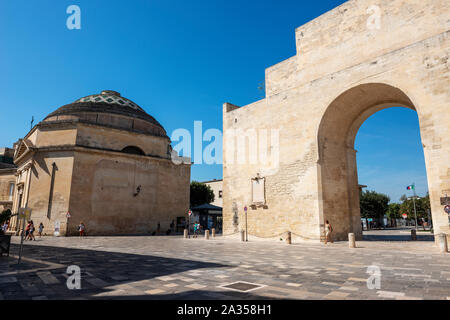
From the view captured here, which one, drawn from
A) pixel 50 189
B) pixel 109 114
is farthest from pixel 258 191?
pixel 109 114

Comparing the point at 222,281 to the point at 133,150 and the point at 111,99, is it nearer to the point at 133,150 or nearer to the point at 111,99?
the point at 133,150

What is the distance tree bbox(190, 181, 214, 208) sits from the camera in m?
43.7

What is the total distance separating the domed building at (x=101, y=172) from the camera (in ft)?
74.5

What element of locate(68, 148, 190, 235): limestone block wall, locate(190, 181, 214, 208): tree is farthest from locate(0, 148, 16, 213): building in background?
locate(190, 181, 214, 208): tree

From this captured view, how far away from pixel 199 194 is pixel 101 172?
69.7 feet

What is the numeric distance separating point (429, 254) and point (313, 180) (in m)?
6.64

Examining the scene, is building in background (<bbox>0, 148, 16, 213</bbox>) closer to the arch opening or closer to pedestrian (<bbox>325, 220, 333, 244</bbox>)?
the arch opening

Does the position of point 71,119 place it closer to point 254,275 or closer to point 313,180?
point 313,180

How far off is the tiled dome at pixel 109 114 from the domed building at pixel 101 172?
9cm

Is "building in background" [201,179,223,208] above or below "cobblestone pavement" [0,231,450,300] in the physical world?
above

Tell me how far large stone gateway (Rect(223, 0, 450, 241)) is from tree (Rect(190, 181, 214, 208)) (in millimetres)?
23980

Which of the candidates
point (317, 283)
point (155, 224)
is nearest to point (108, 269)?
point (317, 283)
